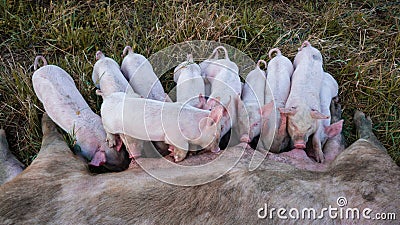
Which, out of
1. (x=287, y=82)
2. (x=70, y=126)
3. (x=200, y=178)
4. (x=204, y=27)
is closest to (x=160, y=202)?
(x=200, y=178)

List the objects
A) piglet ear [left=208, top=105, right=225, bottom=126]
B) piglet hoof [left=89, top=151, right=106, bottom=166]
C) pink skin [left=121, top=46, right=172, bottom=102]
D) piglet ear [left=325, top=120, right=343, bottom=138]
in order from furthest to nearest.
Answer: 1. pink skin [left=121, top=46, right=172, bottom=102]
2. piglet ear [left=325, top=120, right=343, bottom=138]
3. piglet hoof [left=89, top=151, right=106, bottom=166]
4. piglet ear [left=208, top=105, right=225, bottom=126]

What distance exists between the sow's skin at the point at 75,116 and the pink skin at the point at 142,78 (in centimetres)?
38

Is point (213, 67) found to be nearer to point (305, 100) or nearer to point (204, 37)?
point (204, 37)

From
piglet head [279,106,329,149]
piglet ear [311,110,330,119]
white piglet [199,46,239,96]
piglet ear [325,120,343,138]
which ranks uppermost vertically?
white piglet [199,46,239,96]

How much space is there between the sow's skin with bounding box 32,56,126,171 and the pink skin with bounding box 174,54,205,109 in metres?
0.55

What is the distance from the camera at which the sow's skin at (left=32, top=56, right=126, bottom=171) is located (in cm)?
307

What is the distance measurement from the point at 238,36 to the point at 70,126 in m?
1.72

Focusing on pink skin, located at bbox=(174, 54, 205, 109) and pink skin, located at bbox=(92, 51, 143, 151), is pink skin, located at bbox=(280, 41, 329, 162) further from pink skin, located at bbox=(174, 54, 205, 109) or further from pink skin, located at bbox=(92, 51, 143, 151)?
pink skin, located at bbox=(92, 51, 143, 151)

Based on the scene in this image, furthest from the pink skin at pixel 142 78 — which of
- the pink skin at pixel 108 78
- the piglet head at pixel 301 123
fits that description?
the piglet head at pixel 301 123

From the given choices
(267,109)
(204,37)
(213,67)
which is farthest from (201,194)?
(204,37)

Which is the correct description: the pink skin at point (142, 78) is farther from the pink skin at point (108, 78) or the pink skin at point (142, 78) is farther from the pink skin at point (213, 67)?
the pink skin at point (213, 67)

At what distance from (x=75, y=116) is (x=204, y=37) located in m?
1.46

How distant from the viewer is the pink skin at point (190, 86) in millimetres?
3154

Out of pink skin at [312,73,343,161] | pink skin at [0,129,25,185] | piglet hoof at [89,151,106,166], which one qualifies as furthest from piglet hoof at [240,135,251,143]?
pink skin at [0,129,25,185]
